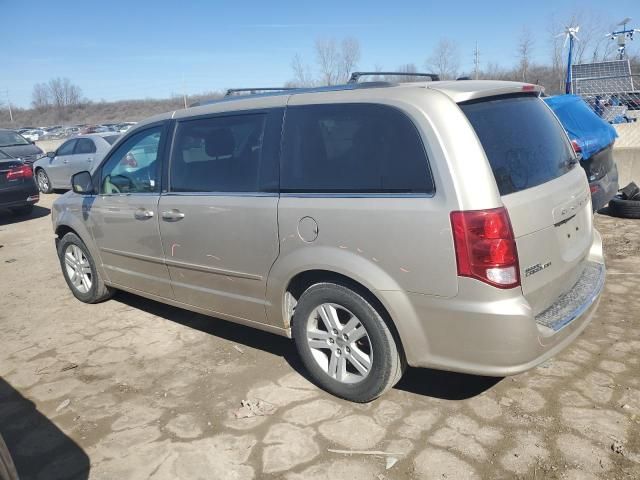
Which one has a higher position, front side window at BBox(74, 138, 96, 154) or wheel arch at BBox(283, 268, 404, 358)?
front side window at BBox(74, 138, 96, 154)

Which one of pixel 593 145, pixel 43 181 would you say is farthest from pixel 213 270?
pixel 43 181

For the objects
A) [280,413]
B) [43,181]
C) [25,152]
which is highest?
[25,152]

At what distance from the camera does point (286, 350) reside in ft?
13.3

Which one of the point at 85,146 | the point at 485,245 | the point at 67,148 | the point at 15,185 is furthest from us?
the point at 67,148

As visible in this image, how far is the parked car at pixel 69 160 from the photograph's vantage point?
40.8 ft

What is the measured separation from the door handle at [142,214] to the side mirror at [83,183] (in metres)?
0.86

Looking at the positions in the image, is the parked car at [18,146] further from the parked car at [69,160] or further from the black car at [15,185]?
the black car at [15,185]

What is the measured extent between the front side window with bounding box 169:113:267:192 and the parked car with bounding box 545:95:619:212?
3740 millimetres

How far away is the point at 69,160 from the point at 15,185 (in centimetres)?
300

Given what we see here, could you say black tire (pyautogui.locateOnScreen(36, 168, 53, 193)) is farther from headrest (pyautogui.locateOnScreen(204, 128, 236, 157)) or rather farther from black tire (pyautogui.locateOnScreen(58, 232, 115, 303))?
headrest (pyautogui.locateOnScreen(204, 128, 236, 157))

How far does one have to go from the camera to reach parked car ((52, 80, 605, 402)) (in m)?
2.62

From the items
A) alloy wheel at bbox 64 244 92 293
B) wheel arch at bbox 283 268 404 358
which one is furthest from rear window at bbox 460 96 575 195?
alloy wheel at bbox 64 244 92 293

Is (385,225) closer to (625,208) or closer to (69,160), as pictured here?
(625,208)

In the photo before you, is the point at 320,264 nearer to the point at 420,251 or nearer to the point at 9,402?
the point at 420,251
